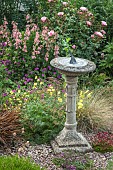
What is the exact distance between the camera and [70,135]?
5676 millimetres

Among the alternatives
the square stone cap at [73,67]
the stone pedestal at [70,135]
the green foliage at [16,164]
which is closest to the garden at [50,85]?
the green foliage at [16,164]

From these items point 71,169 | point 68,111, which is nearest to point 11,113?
point 68,111

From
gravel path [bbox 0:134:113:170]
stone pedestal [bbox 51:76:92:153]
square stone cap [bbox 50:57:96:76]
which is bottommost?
gravel path [bbox 0:134:113:170]

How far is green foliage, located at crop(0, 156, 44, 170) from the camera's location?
4.72 meters

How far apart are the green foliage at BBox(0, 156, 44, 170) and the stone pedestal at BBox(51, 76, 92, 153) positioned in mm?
712

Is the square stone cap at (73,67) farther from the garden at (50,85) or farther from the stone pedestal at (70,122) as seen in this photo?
the garden at (50,85)

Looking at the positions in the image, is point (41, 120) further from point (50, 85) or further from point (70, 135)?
point (50, 85)

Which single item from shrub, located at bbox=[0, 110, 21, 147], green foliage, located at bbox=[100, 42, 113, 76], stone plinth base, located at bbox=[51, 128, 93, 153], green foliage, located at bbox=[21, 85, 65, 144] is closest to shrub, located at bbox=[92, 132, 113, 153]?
stone plinth base, located at bbox=[51, 128, 93, 153]

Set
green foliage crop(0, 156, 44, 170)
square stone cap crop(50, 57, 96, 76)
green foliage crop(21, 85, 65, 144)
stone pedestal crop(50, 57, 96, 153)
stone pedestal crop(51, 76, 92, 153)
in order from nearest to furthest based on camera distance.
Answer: green foliage crop(0, 156, 44, 170) → square stone cap crop(50, 57, 96, 76) → stone pedestal crop(50, 57, 96, 153) → stone pedestal crop(51, 76, 92, 153) → green foliage crop(21, 85, 65, 144)

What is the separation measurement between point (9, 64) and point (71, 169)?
322 cm

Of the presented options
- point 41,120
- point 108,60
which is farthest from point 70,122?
point 108,60

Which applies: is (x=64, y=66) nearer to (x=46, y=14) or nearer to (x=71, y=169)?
(x=71, y=169)

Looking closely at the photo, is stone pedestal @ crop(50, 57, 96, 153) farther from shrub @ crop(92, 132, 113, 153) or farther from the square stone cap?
shrub @ crop(92, 132, 113, 153)

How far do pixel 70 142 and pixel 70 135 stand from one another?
94mm
